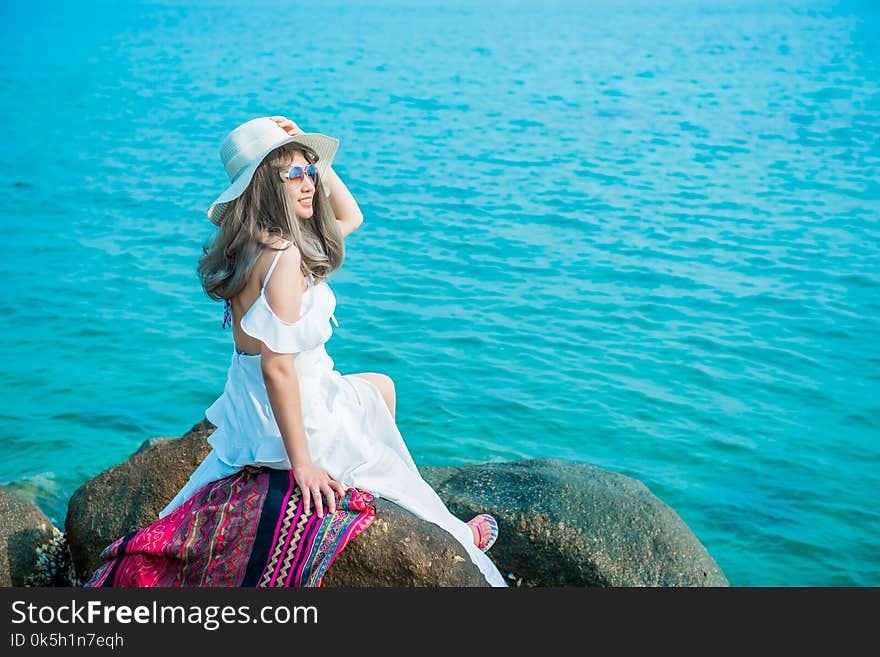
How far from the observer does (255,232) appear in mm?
4059

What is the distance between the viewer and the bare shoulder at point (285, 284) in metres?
4.04

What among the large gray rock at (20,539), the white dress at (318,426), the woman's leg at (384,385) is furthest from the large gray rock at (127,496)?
the woman's leg at (384,385)

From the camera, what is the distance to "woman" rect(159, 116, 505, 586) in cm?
406

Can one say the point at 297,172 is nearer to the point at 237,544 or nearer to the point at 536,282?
the point at 237,544

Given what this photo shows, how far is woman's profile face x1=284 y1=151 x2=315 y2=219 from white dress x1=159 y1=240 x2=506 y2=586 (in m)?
0.30

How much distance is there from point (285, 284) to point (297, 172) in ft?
1.59

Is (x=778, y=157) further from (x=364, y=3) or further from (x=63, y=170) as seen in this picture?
(x=364, y=3)

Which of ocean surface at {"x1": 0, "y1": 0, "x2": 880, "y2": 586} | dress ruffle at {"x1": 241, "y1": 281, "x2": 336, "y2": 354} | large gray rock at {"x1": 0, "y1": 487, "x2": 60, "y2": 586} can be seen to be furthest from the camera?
ocean surface at {"x1": 0, "y1": 0, "x2": 880, "y2": 586}

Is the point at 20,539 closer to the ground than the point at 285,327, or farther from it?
closer to the ground

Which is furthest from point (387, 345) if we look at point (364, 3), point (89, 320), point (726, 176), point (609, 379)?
point (364, 3)

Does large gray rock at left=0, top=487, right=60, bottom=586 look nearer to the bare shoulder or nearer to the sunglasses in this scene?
the bare shoulder

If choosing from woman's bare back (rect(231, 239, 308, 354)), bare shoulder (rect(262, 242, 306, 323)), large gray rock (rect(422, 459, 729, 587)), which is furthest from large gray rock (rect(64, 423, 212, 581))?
bare shoulder (rect(262, 242, 306, 323))

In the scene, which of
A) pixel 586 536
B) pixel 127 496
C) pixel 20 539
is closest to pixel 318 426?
pixel 127 496

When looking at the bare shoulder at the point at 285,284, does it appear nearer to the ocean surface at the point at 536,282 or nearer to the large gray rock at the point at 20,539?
the large gray rock at the point at 20,539
